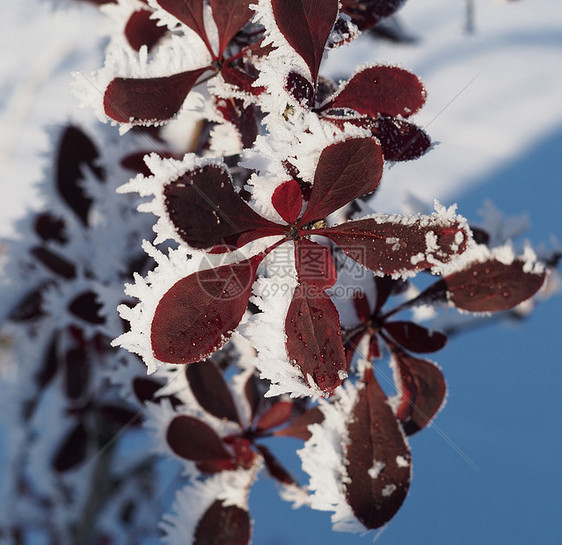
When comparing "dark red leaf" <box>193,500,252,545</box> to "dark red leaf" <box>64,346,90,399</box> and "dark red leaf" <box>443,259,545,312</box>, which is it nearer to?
"dark red leaf" <box>443,259,545,312</box>

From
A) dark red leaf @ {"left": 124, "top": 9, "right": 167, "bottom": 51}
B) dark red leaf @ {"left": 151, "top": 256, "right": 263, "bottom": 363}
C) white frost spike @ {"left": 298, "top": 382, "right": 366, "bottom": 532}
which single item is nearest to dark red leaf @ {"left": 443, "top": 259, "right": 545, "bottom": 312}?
white frost spike @ {"left": 298, "top": 382, "right": 366, "bottom": 532}

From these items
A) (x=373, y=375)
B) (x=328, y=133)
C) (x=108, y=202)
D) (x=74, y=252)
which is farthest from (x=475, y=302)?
(x=74, y=252)

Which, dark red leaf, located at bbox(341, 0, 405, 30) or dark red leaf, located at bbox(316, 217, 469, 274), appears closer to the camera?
dark red leaf, located at bbox(316, 217, 469, 274)

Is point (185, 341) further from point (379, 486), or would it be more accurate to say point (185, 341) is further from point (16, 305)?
point (16, 305)

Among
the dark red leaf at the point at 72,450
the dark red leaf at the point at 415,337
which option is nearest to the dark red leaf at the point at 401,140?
the dark red leaf at the point at 415,337

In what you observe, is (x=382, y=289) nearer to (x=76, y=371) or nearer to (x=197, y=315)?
(x=197, y=315)

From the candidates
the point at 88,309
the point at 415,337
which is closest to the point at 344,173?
the point at 415,337
